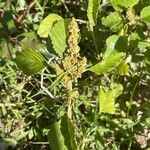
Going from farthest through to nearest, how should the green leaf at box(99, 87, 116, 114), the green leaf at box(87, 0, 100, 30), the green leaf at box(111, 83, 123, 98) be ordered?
the green leaf at box(111, 83, 123, 98), the green leaf at box(99, 87, 116, 114), the green leaf at box(87, 0, 100, 30)

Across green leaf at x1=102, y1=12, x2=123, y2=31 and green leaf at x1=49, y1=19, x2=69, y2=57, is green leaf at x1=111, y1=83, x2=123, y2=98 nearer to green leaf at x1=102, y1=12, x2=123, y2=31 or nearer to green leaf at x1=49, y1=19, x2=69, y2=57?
green leaf at x1=102, y1=12, x2=123, y2=31

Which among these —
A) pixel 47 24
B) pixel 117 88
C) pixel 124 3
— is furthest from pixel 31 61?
pixel 117 88

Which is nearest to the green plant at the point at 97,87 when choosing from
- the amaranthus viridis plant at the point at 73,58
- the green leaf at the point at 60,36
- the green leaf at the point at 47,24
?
the green leaf at the point at 47,24

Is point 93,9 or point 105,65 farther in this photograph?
point 93,9

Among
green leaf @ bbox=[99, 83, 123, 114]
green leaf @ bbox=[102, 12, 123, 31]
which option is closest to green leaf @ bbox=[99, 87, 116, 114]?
green leaf @ bbox=[99, 83, 123, 114]

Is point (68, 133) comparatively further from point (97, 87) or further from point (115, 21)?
point (97, 87)

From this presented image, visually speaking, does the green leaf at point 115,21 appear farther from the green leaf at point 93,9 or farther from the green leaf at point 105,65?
the green leaf at point 105,65

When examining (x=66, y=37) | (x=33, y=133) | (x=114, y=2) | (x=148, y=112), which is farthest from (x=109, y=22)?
(x=33, y=133)
